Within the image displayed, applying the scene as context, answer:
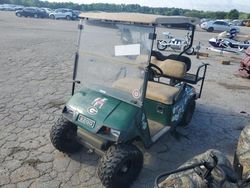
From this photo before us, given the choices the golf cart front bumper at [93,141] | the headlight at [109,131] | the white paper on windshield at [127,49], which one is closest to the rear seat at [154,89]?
the white paper on windshield at [127,49]

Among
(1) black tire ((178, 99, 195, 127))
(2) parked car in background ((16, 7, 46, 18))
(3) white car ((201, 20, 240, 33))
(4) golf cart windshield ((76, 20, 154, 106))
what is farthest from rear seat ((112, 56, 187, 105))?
(2) parked car in background ((16, 7, 46, 18))

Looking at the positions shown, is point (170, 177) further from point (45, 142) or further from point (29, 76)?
point (29, 76)

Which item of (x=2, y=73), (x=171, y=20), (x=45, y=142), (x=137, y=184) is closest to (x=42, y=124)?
(x=45, y=142)

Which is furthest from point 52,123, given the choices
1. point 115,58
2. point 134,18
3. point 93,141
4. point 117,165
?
point 134,18

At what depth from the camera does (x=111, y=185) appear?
10.0 ft

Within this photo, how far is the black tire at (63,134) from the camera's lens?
362cm

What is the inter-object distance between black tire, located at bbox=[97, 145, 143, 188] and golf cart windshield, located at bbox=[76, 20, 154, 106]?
553 mm

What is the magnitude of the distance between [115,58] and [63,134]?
119cm

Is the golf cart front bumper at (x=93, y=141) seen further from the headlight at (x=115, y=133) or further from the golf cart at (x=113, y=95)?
the headlight at (x=115, y=133)

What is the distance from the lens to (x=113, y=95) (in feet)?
10.9

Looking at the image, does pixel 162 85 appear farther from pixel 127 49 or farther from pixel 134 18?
pixel 134 18

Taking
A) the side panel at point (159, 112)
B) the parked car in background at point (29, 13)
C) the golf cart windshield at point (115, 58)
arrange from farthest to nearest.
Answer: the parked car in background at point (29, 13) < the side panel at point (159, 112) < the golf cart windshield at point (115, 58)

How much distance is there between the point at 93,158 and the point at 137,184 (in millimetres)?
755

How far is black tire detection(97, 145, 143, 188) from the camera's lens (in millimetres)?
2980
